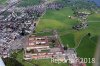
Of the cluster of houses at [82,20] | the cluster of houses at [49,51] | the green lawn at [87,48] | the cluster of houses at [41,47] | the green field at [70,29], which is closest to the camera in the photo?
the cluster of houses at [49,51]

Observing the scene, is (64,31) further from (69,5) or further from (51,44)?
(69,5)

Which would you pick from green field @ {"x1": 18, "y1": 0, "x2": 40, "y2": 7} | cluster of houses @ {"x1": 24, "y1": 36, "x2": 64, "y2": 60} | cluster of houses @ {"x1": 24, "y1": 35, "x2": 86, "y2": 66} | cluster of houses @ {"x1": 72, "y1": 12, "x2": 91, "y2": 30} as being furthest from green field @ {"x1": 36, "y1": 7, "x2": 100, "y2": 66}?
green field @ {"x1": 18, "y1": 0, "x2": 40, "y2": 7}

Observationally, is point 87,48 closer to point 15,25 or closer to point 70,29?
point 70,29

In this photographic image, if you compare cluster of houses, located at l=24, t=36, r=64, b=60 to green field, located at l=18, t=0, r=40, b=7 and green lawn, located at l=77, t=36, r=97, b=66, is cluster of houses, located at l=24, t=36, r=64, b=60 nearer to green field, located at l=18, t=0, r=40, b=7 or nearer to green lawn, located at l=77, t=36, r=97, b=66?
green lawn, located at l=77, t=36, r=97, b=66

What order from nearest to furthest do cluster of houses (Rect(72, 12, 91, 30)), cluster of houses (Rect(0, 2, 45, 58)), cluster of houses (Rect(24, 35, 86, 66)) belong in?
1. cluster of houses (Rect(24, 35, 86, 66))
2. cluster of houses (Rect(0, 2, 45, 58))
3. cluster of houses (Rect(72, 12, 91, 30))

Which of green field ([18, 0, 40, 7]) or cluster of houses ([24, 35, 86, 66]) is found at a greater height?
cluster of houses ([24, 35, 86, 66])

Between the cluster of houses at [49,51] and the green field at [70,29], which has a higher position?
the cluster of houses at [49,51]

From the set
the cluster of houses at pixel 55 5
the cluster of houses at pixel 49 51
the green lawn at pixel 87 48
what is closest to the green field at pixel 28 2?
the cluster of houses at pixel 55 5

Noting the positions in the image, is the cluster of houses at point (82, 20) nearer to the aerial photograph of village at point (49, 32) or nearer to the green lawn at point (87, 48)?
the aerial photograph of village at point (49, 32)

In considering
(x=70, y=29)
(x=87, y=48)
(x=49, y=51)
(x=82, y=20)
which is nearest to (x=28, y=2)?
(x=82, y=20)
